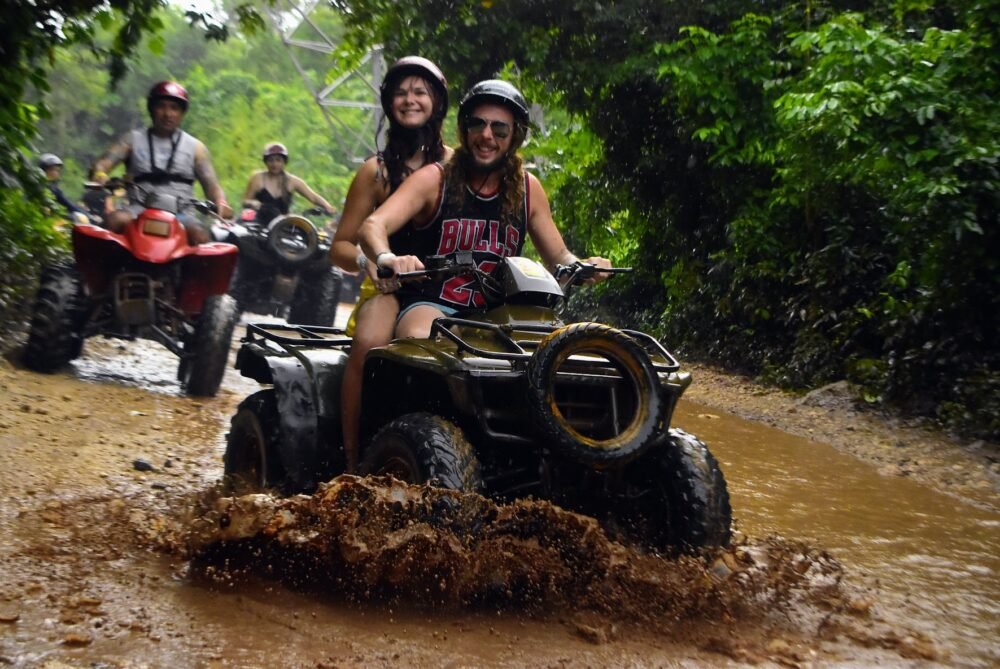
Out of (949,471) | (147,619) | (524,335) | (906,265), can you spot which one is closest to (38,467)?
(147,619)

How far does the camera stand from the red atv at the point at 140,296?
7.88 meters

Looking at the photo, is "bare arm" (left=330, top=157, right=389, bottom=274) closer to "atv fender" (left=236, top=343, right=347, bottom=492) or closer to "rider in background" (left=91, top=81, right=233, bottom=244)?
"atv fender" (left=236, top=343, right=347, bottom=492)

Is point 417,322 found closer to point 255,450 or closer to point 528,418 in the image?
point 528,418

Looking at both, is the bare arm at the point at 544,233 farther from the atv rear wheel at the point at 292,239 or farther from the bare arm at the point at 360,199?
the atv rear wheel at the point at 292,239

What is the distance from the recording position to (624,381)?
3.72 meters

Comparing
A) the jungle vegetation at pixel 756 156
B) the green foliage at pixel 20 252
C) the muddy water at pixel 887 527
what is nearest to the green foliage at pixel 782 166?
the jungle vegetation at pixel 756 156

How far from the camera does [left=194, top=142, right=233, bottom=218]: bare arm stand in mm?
8805

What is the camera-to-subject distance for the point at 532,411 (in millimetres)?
3492

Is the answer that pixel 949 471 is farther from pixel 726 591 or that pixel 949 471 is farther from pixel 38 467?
pixel 38 467

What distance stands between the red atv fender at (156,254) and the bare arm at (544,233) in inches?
161

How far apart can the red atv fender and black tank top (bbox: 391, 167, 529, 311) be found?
4.02m

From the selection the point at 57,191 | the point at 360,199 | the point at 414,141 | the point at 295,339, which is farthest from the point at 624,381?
the point at 57,191

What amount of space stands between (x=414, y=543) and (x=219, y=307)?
201 inches

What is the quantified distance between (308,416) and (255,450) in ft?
1.59
